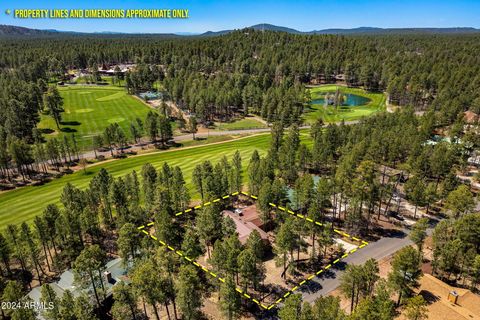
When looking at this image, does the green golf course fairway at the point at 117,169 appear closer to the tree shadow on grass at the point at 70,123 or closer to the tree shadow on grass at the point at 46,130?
the tree shadow on grass at the point at 46,130

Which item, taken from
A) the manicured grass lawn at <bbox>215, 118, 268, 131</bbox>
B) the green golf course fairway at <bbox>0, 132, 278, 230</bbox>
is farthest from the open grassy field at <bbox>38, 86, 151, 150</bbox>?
the manicured grass lawn at <bbox>215, 118, 268, 131</bbox>

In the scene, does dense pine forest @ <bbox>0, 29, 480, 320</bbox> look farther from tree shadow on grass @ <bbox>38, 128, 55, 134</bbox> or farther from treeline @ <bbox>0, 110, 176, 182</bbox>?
tree shadow on grass @ <bbox>38, 128, 55, 134</bbox>

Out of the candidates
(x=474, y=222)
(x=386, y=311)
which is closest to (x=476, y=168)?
(x=474, y=222)

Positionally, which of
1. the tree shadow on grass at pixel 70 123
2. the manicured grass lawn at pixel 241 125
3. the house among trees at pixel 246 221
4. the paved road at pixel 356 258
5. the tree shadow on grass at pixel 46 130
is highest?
the tree shadow on grass at pixel 70 123

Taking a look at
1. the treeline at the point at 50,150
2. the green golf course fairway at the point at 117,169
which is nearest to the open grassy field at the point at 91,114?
the treeline at the point at 50,150

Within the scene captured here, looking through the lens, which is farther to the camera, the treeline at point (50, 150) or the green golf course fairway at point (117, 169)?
the treeline at point (50, 150)

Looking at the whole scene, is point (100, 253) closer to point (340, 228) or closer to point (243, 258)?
point (243, 258)
